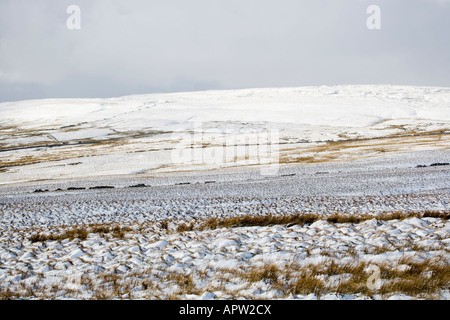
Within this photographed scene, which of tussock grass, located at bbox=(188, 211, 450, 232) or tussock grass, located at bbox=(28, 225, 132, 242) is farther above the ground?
tussock grass, located at bbox=(188, 211, 450, 232)

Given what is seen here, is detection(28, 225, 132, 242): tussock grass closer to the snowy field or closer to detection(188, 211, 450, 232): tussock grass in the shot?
the snowy field

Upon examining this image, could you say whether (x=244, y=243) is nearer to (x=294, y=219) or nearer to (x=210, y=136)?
(x=294, y=219)

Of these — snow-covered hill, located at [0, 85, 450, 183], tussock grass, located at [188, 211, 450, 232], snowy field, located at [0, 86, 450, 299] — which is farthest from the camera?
snow-covered hill, located at [0, 85, 450, 183]

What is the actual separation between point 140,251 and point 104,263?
49.5 inches

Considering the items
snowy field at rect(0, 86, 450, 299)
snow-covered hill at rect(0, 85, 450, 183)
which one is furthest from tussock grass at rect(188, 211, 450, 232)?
snow-covered hill at rect(0, 85, 450, 183)

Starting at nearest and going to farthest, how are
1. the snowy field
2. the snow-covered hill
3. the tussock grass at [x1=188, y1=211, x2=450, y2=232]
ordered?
the snowy field → the tussock grass at [x1=188, y1=211, x2=450, y2=232] → the snow-covered hill

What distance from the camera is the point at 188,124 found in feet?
484

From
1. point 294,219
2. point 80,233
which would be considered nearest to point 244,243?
point 294,219

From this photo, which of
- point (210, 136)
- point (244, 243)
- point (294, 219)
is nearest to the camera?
point (244, 243)

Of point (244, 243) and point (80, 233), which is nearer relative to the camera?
point (244, 243)

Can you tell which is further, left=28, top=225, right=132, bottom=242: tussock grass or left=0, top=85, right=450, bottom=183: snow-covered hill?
left=0, top=85, right=450, bottom=183: snow-covered hill

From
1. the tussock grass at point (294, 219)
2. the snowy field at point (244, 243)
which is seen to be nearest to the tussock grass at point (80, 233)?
the snowy field at point (244, 243)
